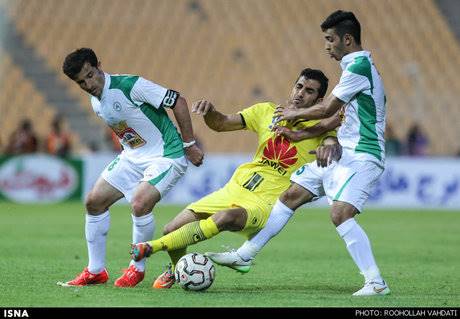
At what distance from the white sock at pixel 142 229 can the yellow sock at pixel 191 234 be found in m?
0.26

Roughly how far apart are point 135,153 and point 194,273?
1.25 meters

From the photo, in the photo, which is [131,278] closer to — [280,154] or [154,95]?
[154,95]

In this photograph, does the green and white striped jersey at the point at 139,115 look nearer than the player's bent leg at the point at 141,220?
No

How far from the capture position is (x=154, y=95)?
8.18 metres

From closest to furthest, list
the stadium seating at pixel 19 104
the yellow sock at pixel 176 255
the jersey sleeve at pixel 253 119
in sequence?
the yellow sock at pixel 176 255
the jersey sleeve at pixel 253 119
the stadium seating at pixel 19 104

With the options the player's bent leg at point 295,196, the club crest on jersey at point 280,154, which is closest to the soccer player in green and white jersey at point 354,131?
the player's bent leg at point 295,196

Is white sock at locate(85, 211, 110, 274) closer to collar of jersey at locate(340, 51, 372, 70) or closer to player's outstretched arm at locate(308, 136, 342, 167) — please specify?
player's outstretched arm at locate(308, 136, 342, 167)

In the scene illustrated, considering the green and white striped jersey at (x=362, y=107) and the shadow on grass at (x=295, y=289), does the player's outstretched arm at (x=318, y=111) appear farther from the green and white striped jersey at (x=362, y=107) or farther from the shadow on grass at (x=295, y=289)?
the shadow on grass at (x=295, y=289)

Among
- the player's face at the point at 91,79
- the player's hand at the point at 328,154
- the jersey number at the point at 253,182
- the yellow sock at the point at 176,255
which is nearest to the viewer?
the player's hand at the point at 328,154

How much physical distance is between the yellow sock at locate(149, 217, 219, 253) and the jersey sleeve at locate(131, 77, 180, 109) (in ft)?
3.20

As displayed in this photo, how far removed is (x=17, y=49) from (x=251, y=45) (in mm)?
6117

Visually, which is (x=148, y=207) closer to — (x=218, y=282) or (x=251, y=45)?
(x=218, y=282)

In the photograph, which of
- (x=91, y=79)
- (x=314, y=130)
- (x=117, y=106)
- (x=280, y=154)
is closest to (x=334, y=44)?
(x=314, y=130)

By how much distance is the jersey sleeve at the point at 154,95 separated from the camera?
26.8 ft
